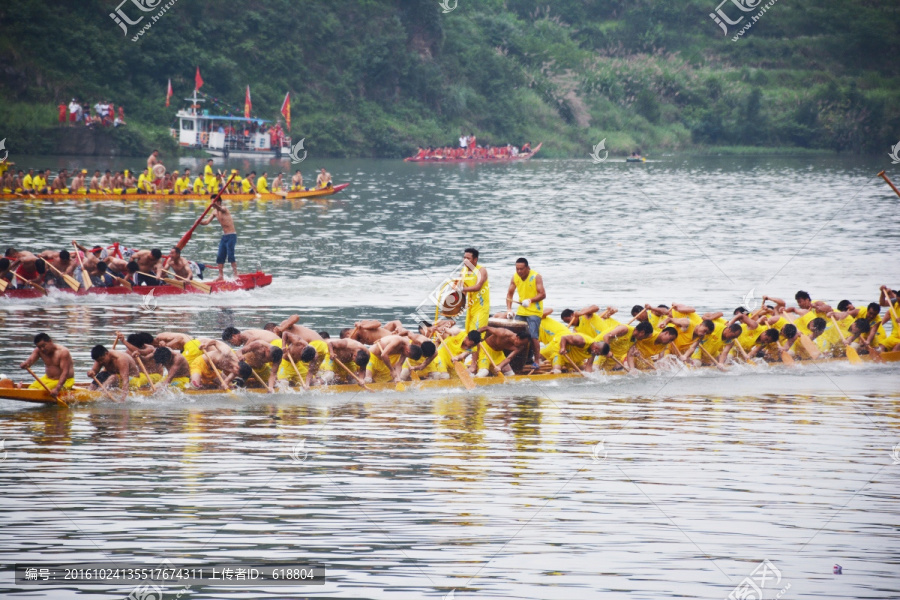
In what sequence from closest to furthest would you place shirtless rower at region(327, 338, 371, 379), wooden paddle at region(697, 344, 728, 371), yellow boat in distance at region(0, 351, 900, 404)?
yellow boat in distance at region(0, 351, 900, 404) → shirtless rower at region(327, 338, 371, 379) → wooden paddle at region(697, 344, 728, 371)

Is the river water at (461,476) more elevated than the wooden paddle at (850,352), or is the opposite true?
the wooden paddle at (850,352)

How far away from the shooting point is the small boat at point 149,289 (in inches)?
877

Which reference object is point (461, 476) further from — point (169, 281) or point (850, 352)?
point (169, 281)

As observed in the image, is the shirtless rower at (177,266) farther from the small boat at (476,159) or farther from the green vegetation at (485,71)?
the small boat at (476,159)

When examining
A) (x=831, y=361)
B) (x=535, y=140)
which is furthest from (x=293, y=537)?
(x=535, y=140)

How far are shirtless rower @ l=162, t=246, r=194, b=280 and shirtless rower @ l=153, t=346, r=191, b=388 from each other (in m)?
8.42

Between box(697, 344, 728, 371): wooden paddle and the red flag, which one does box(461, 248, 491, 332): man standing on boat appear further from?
the red flag

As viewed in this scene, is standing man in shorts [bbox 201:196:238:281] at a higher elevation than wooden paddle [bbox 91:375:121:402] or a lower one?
higher

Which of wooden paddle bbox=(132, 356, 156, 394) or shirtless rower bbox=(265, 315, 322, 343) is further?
shirtless rower bbox=(265, 315, 322, 343)
